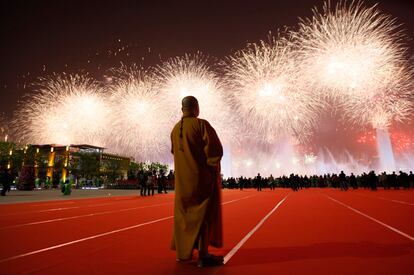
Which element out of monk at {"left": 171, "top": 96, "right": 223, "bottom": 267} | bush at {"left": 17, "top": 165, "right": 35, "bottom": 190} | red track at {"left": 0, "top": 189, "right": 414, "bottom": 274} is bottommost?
red track at {"left": 0, "top": 189, "right": 414, "bottom": 274}

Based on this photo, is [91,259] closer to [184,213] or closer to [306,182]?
[184,213]

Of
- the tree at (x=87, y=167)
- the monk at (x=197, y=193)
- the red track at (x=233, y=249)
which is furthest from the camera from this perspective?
the tree at (x=87, y=167)

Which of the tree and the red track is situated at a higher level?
the tree

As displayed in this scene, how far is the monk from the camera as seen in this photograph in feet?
12.8

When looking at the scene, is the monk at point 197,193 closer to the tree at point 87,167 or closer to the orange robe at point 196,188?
the orange robe at point 196,188

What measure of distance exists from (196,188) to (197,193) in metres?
0.06

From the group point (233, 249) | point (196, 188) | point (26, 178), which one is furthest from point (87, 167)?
point (196, 188)

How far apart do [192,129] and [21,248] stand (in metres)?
2.96

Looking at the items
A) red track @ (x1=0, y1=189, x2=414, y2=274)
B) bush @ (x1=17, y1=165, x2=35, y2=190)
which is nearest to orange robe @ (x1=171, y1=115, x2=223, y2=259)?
red track @ (x1=0, y1=189, x2=414, y2=274)

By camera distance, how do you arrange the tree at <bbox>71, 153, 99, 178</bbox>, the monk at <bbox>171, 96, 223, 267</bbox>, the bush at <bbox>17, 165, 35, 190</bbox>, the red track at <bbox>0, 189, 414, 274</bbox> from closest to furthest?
the red track at <bbox>0, 189, 414, 274</bbox>
the monk at <bbox>171, 96, 223, 267</bbox>
the bush at <bbox>17, 165, 35, 190</bbox>
the tree at <bbox>71, 153, 99, 178</bbox>

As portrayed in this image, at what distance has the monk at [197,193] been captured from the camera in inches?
153

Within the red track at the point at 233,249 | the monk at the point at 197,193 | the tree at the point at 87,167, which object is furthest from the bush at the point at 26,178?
the tree at the point at 87,167

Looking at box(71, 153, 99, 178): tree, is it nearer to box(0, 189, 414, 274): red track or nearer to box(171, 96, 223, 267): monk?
box(0, 189, 414, 274): red track

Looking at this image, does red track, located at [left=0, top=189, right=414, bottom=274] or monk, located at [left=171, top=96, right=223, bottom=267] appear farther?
monk, located at [left=171, top=96, right=223, bottom=267]
